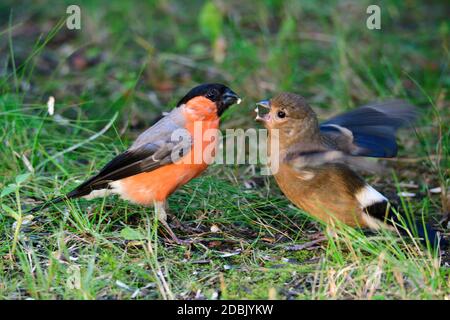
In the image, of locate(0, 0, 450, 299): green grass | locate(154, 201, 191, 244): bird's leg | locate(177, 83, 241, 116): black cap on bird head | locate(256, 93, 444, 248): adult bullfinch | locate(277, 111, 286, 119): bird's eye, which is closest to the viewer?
locate(0, 0, 450, 299): green grass

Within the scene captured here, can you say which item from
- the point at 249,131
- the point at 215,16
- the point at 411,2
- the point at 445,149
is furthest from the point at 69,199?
the point at 411,2

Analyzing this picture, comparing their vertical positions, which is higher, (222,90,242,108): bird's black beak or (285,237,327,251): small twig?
(222,90,242,108): bird's black beak

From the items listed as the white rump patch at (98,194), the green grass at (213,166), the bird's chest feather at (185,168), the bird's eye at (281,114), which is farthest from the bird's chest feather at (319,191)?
the white rump patch at (98,194)

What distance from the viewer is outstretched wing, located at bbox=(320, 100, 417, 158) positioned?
4.62 m

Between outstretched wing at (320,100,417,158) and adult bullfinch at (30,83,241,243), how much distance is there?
0.81 metres

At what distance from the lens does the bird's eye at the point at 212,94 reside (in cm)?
516

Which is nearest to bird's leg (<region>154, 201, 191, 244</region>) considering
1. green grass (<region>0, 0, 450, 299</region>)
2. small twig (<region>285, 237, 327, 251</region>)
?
green grass (<region>0, 0, 450, 299</region>)

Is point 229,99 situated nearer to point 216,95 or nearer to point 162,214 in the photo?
point 216,95

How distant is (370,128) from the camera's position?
4.84 m

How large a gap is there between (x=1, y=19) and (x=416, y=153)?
16.4 feet

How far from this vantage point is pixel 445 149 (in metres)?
5.43

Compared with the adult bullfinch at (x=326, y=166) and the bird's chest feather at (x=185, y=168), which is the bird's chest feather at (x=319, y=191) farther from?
the bird's chest feather at (x=185, y=168)

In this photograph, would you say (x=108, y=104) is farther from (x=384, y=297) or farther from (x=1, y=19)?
(x=384, y=297)

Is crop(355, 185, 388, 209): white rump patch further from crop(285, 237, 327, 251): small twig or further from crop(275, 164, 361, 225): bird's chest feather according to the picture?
crop(285, 237, 327, 251): small twig
